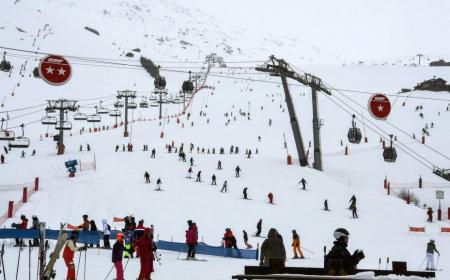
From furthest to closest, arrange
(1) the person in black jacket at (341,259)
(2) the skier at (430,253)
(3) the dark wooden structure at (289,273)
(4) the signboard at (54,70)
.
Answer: (4) the signboard at (54,70) < (2) the skier at (430,253) < (1) the person in black jacket at (341,259) < (3) the dark wooden structure at (289,273)

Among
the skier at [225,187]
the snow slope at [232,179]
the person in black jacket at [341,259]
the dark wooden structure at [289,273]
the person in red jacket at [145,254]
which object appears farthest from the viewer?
the skier at [225,187]

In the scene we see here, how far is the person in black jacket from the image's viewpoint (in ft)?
17.3

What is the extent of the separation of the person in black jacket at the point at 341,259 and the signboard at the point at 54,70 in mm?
16061

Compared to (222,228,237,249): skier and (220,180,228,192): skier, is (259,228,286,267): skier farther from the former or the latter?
(220,180,228,192): skier

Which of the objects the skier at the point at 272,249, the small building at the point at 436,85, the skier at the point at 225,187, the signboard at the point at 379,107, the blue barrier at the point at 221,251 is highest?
the small building at the point at 436,85

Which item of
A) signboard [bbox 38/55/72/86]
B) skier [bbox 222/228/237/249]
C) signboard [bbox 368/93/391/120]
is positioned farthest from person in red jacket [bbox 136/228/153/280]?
signboard [bbox 368/93/391/120]

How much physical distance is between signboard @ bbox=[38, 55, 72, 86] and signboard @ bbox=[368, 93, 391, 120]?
1524cm

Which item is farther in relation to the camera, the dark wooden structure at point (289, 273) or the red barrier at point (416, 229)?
the red barrier at point (416, 229)

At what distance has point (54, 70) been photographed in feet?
65.0

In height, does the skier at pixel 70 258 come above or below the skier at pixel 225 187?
above

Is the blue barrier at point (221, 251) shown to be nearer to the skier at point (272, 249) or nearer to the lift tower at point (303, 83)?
the skier at point (272, 249)

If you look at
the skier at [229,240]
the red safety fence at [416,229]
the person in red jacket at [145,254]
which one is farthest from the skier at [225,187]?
the person in red jacket at [145,254]

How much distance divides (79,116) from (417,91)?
5994cm

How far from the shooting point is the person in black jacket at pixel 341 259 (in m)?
5.26
